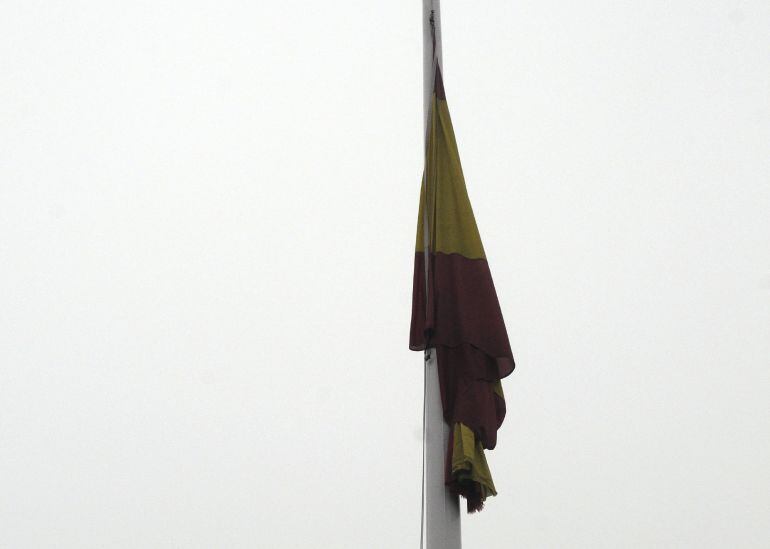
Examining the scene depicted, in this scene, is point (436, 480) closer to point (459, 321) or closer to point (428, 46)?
point (459, 321)

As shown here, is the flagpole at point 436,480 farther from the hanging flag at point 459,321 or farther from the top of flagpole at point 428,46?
the top of flagpole at point 428,46

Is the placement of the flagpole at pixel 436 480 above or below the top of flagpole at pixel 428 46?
below

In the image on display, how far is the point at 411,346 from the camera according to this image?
3258 millimetres

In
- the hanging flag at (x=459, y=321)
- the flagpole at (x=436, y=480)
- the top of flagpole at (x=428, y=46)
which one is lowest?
the flagpole at (x=436, y=480)

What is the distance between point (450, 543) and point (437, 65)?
1884 mm

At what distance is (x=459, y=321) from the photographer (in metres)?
3.24

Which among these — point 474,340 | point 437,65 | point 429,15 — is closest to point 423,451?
point 474,340

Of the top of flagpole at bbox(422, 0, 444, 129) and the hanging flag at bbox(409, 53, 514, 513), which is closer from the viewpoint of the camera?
the hanging flag at bbox(409, 53, 514, 513)

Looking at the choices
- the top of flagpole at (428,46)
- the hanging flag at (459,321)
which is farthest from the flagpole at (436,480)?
the top of flagpole at (428,46)

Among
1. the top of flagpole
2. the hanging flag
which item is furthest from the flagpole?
the top of flagpole

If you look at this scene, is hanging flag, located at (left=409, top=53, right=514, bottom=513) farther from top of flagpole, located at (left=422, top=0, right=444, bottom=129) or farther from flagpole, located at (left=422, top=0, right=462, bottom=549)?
top of flagpole, located at (left=422, top=0, right=444, bottom=129)

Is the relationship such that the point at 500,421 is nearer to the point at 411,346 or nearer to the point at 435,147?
the point at 411,346

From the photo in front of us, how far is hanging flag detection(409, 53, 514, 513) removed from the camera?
311cm

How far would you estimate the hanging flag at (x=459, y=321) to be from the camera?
311cm
